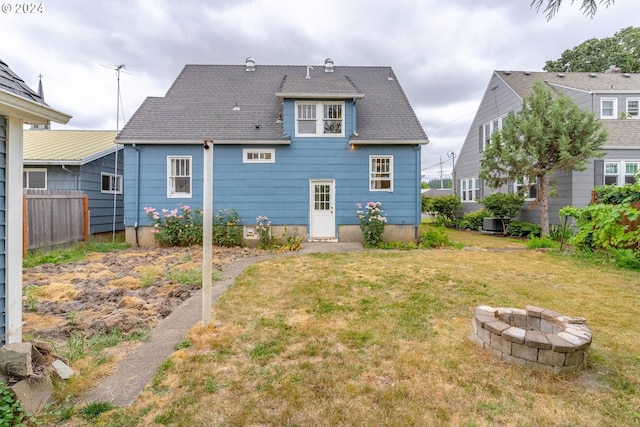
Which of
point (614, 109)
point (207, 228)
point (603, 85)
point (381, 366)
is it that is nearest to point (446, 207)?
point (614, 109)

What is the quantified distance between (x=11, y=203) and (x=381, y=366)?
3.48 m

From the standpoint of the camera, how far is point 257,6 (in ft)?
30.5

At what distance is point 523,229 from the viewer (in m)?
13.0

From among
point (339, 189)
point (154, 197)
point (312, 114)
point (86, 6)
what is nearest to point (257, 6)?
point (312, 114)

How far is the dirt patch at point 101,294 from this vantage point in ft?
11.9

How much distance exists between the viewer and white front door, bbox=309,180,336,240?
1049cm

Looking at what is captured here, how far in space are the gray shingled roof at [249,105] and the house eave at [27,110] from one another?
753 cm

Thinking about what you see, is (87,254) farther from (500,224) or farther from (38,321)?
(500,224)

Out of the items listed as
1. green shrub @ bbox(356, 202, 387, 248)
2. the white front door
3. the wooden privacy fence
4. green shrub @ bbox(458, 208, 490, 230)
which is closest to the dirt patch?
the wooden privacy fence

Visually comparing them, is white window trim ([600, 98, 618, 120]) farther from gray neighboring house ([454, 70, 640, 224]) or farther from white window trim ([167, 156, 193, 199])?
white window trim ([167, 156, 193, 199])

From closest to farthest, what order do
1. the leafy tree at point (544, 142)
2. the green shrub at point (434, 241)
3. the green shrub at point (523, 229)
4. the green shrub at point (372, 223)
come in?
the green shrub at point (372, 223), the green shrub at point (434, 241), the leafy tree at point (544, 142), the green shrub at point (523, 229)

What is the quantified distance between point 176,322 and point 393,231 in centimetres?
797

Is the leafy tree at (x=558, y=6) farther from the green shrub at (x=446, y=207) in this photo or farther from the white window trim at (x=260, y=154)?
the green shrub at (x=446, y=207)

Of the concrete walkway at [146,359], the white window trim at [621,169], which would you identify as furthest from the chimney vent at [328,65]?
the white window trim at [621,169]
